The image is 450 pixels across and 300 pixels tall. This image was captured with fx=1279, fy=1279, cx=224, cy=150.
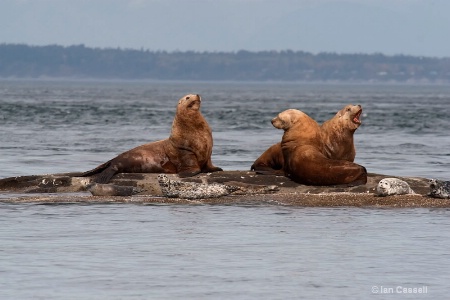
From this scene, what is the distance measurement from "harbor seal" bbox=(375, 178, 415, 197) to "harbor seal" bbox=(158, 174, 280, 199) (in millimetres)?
1440

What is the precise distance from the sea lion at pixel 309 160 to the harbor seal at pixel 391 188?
0.37 meters

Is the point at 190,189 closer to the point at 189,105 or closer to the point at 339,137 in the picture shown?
the point at 189,105

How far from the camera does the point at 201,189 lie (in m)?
17.5

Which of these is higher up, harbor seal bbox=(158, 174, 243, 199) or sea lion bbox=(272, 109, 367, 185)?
sea lion bbox=(272, 109, 367, 185)

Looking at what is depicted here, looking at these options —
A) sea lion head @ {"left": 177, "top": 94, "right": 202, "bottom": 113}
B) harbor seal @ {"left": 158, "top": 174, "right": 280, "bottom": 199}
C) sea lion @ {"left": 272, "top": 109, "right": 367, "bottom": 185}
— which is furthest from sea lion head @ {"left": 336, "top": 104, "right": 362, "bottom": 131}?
sea lion head @ {"left": 177, "top": 94, "right": 202, "bottom": 113}

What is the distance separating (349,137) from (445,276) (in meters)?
6.83

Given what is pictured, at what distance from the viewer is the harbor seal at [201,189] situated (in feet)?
57.1

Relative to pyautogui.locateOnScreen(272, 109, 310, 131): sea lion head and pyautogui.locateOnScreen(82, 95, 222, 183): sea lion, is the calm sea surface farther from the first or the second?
pyautogui.locateOnScreen(272, 109, 310, 131): sea lion head

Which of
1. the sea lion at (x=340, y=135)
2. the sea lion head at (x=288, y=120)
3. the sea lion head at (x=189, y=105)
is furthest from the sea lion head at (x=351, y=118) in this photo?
the sea lion head at (x=189, y=105)

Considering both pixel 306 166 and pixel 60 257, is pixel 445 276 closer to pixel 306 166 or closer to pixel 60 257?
pixel 60 257

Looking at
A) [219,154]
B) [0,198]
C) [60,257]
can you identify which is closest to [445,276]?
[60,257]

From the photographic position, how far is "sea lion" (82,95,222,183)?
18.5 meters

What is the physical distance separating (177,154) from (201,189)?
1.28 metres

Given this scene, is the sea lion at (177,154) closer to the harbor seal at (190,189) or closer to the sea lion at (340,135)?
the harbor seal at (190,189)
